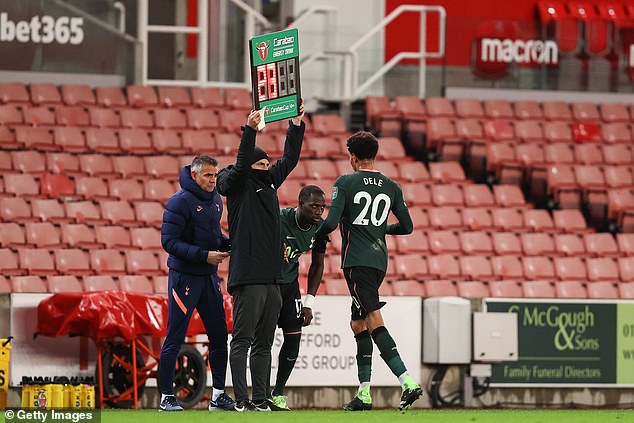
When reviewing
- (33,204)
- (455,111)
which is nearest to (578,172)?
(455,111)

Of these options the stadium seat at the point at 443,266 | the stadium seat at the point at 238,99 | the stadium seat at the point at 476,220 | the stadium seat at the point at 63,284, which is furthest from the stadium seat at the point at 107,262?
the stadium seat at the point at 476,220

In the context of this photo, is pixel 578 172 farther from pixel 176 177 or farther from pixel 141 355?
pixel 141 355

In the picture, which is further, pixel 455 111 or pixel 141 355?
pixel 455 111

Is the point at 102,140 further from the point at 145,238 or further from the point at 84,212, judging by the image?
the point at 145,238

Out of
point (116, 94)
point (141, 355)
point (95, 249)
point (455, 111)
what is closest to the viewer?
point (141, 355)

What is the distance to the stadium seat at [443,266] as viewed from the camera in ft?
50.7

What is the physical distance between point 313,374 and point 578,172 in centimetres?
736

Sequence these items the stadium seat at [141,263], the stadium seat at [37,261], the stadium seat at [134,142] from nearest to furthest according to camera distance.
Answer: the stadium seat at [37,261], the stadium seat at [141,263], the stadium seat at [134,142]

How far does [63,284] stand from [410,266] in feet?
14.3

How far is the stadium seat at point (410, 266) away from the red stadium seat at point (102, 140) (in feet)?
13.7

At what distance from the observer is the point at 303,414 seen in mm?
8281

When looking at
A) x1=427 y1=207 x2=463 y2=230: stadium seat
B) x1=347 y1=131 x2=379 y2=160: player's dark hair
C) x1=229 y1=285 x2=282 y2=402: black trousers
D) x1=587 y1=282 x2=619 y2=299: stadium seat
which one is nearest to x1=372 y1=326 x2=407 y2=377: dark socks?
x1=229 y1=285 x2=282 y2=402: black trousers

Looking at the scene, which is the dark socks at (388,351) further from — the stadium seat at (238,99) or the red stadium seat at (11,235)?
the stadium seat at (238,99)

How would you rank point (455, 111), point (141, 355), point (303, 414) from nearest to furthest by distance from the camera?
point (303, 414), point (141, 355), point (455, 111)
